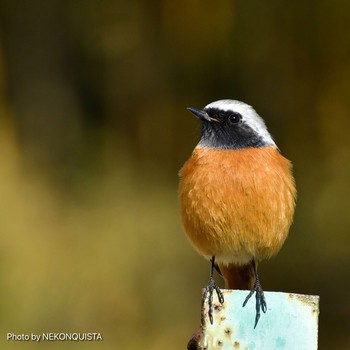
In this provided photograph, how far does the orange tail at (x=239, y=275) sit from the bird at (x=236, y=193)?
0.01m

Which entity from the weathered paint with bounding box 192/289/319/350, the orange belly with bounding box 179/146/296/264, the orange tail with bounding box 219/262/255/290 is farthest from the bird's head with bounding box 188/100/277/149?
the weathered paint with bounding box 192/289/319/350

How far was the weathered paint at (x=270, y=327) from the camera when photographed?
3828 millimetres

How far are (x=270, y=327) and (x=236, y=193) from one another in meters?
1.16

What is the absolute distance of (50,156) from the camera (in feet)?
28.7

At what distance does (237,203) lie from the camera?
16.0 ft

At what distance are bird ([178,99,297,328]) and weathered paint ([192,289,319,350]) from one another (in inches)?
32.4

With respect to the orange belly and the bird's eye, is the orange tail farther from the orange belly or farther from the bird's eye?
the bird's eye

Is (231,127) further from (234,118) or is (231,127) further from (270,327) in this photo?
(270,327)

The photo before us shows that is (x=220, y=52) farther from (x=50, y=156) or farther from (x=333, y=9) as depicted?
(x=50, y=156)

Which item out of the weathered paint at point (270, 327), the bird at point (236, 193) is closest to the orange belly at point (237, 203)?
the bird at point (236, 193)

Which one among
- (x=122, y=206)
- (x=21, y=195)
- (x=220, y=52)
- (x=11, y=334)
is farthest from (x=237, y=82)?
(x=11, y=334)

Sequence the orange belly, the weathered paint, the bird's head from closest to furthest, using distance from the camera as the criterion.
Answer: the weathered paint, the orange belly, the bird's head

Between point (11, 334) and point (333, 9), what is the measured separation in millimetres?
4307

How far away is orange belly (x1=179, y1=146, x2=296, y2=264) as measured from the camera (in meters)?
4.88
